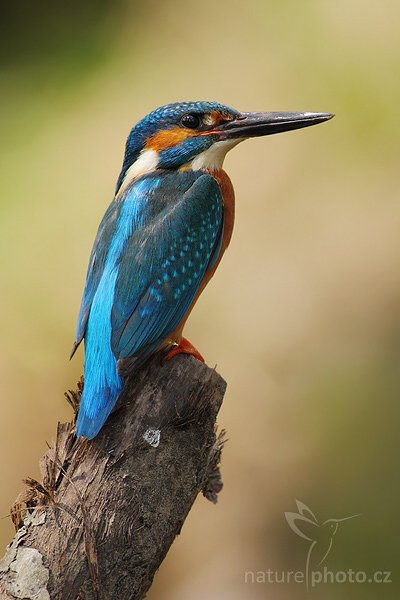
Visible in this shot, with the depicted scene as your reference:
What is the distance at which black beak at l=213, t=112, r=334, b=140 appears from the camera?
3.19 metres

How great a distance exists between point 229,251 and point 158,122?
1854mm

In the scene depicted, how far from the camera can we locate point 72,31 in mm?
5984

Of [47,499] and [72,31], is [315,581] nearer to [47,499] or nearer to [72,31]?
[47,499]

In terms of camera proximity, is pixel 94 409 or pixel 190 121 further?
pixel 190 121

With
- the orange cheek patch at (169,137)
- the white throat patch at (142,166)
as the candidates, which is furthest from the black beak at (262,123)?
the white throat patch at (142,166)

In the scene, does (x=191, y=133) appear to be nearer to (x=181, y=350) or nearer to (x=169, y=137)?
(x=169, y=137)

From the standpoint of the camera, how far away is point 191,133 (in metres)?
3.19

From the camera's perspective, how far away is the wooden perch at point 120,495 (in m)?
2.22

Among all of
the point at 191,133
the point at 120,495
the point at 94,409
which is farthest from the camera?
the point at 191,133

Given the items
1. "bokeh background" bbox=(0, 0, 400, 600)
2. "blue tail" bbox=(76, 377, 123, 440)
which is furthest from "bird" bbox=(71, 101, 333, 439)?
"bokeh background" bbox=(0, 0, 400, 600)

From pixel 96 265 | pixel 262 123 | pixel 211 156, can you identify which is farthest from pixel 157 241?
pixel 262 123

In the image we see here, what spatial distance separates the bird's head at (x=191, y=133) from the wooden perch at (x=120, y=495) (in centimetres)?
89

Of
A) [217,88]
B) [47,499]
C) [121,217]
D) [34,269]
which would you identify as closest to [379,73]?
[217,88]

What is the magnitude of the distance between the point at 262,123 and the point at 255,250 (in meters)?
1.91
